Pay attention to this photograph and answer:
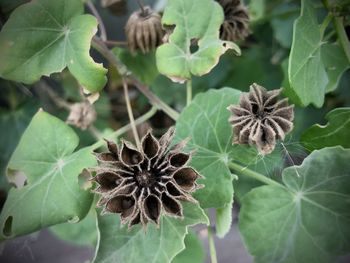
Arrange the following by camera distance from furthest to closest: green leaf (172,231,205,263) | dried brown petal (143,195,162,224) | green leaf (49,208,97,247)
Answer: green leaf (49,208,97,247), green leaf (172,231,205,263), dried brown petal (143,195,162,224)

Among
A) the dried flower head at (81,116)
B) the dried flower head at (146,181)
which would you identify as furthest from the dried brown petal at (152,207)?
the dried flower head at (81,116)

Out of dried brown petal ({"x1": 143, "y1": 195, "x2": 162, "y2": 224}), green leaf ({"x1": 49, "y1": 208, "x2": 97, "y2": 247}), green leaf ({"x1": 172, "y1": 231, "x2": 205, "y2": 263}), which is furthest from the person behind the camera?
green leaf ({"x1": 49, "y1": 208, "x2": 97, "y2": 247})

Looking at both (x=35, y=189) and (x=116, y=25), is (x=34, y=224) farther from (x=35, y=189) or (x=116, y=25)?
Result: (x=116, y=25)

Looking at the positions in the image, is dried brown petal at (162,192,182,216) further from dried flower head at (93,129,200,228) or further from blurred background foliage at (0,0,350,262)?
blurred background foliage at (0,0,350,262)

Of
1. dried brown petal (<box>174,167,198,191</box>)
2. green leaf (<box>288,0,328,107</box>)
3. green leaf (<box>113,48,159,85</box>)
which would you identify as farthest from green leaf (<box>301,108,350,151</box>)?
green leaf (<box>113,48,159,85</box>)

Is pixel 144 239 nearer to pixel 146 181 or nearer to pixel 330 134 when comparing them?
pixel 146 181

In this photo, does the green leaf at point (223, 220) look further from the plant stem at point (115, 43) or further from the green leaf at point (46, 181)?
the plant stem at point (115, 43)
